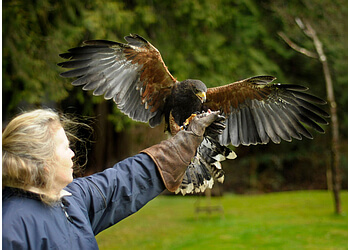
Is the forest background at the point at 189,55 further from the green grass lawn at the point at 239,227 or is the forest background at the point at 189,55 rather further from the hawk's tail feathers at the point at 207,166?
the green grass lawn at the point at 239,227

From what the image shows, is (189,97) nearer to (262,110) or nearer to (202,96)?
(202,96)

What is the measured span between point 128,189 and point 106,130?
8.70m

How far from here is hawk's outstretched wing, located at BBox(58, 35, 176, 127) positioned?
102 inches

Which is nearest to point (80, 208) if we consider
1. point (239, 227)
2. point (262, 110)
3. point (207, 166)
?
point (207, 166)

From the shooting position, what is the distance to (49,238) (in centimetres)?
130

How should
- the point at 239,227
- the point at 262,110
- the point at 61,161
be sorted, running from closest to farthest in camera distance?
the point at 61,161 → the point at 262,110 → the point at 239,227

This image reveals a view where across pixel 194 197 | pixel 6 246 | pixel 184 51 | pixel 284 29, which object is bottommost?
pixel 194 197

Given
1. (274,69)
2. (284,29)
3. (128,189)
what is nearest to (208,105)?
(128,189)

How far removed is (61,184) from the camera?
1.40 meters

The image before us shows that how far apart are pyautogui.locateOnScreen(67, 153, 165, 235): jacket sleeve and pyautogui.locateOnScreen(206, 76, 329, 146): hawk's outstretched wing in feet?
3.92

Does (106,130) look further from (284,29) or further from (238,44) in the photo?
(284,29)

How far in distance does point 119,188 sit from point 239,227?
5781 millimetres

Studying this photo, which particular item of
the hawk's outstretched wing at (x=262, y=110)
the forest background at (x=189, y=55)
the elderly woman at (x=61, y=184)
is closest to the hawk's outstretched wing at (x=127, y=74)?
the forest background at (x=189, y=55)

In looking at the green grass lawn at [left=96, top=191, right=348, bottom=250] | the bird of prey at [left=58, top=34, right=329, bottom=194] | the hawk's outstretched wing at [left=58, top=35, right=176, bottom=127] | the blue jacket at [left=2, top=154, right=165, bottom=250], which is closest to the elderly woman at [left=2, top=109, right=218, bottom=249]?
the blue jacket at [left=2, top=154, right=165, bottom=250]
